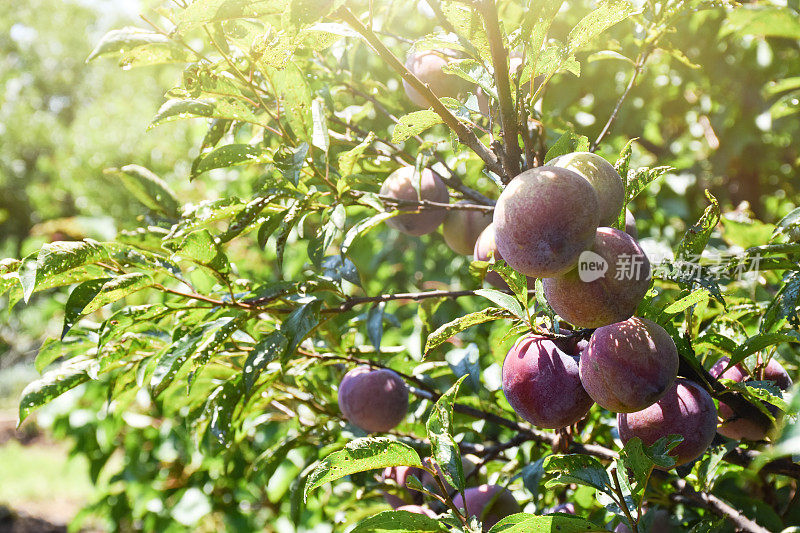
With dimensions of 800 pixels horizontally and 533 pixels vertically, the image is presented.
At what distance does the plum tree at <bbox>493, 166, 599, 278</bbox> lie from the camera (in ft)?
1.93

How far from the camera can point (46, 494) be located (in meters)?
5.25

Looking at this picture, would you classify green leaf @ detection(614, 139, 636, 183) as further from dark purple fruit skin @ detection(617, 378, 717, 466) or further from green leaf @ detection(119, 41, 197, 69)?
green leaf @ detection(119, 41, 197, 69)

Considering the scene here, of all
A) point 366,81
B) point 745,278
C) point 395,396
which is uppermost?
point 366,81

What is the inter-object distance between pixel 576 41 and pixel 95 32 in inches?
742

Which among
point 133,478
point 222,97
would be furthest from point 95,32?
point 222,97

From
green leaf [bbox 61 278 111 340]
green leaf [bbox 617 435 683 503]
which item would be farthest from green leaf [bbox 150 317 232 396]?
green leaf [bbox 617 435 683 503]

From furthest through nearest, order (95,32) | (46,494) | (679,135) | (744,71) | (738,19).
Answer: (95,32), (46,494), (679,135), (744,71), (738,19)

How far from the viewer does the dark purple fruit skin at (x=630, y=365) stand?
65 cm

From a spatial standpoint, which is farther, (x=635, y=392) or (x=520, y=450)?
(x=520, y=450)

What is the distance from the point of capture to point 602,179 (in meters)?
0.65

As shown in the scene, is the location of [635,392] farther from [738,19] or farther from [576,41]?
[738,19]

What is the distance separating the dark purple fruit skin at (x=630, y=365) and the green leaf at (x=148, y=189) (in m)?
0.74

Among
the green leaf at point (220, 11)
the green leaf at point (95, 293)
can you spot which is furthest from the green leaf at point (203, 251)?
the green leaf at point (220, 11)

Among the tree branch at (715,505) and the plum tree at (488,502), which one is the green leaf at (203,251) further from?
the tree branch at (715,505)
